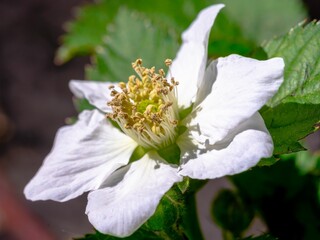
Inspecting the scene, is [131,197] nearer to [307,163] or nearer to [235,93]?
[235,93]

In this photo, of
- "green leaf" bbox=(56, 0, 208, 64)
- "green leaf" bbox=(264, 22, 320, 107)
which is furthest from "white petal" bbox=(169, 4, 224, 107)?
"green leaf" bbox=(56, 0, 208, 64)

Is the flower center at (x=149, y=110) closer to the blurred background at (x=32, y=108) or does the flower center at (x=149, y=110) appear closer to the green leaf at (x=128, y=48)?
the green leaf at (x=128, y=48)

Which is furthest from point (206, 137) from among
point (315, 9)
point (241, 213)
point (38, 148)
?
point (38, 148)

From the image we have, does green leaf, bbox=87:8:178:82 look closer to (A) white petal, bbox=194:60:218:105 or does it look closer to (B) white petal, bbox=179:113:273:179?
(A) white petal, bbox=194:60:218:105

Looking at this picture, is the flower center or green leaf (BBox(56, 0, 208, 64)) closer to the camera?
the flower center

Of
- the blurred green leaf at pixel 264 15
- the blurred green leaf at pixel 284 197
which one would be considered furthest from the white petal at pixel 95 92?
the blurred green leaf at pixel 264 15

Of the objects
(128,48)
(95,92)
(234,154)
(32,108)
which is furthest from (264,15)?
(32,108)
